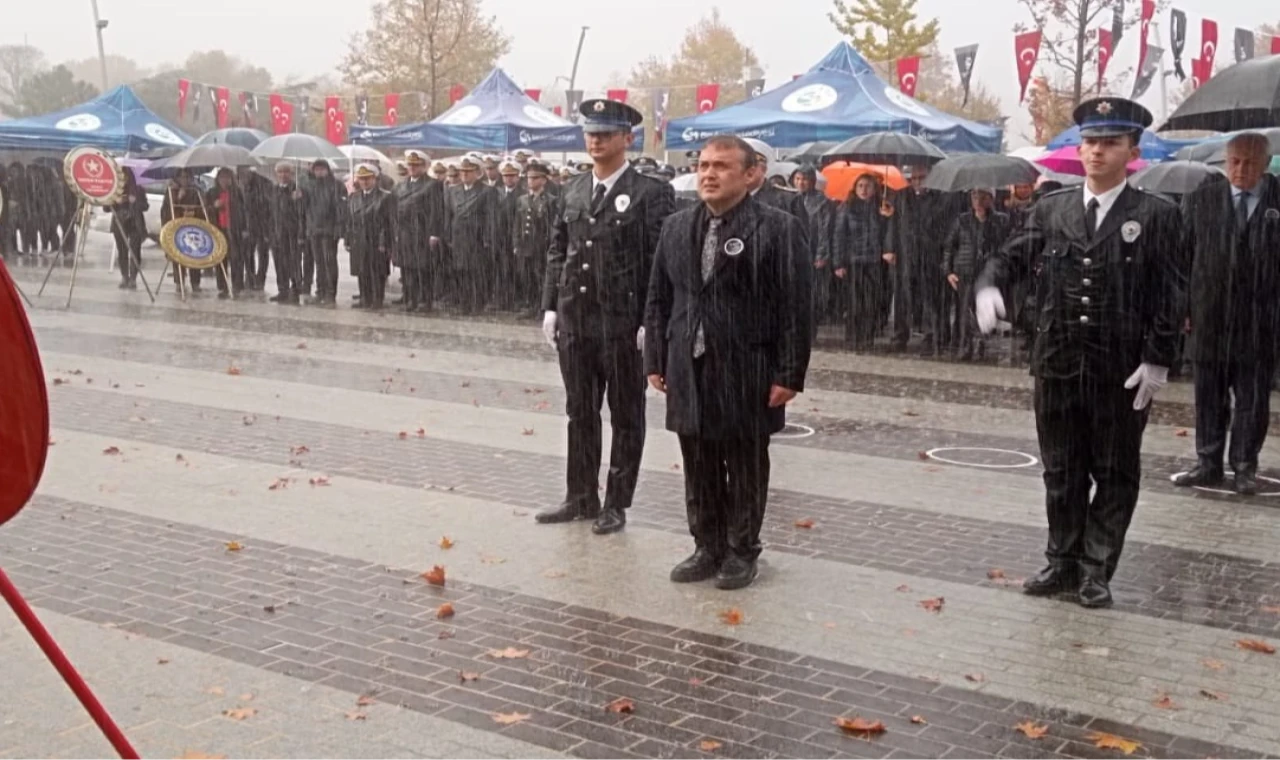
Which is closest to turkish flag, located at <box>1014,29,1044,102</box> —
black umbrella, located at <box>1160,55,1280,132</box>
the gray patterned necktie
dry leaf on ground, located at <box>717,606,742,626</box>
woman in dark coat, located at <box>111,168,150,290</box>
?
woman in dark coat, located at <box>111,168,150,290</box>

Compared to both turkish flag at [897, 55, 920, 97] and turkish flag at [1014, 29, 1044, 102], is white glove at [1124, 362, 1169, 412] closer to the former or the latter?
turkish flag at [1014, 29, 1044, 102]

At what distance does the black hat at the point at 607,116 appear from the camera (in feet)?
24.5

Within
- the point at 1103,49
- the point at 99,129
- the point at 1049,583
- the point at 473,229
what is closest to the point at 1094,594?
the point at 1049,583

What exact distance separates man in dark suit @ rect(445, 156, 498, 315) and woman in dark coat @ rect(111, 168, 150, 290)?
17.6ft

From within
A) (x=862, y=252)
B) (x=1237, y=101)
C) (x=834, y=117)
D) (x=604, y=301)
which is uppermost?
(x=834, y=117)

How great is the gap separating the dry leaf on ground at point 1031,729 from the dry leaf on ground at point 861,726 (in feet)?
1.53

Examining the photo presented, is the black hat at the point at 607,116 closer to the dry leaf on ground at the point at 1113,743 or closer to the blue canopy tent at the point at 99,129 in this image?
the dry leaf on ground at the point at 1113,743

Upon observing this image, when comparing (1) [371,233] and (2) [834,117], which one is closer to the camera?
(2) [834,117]

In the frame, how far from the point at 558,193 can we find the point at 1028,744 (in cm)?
1385

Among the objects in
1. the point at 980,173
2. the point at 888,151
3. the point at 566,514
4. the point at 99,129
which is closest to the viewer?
the point at 566,514

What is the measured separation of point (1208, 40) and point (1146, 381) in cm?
2744

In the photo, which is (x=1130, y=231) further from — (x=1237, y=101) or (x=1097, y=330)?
(x=1237, y=101)

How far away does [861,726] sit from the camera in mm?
4863

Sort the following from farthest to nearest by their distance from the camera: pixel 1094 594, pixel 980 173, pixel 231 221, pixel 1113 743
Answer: pixel 231 221 < pixel 980 173 < pixel 1094 594 < pixel 1113 743
